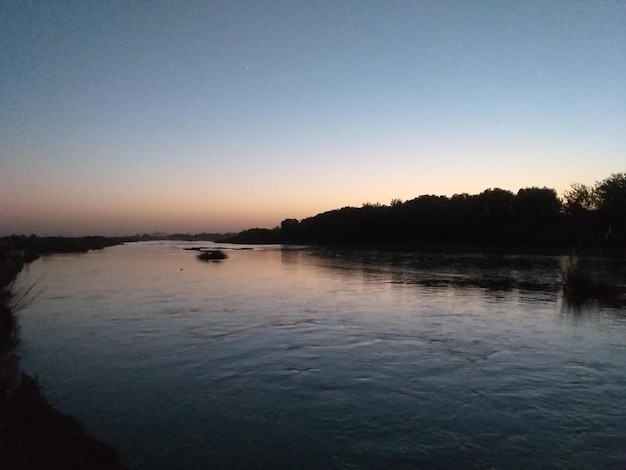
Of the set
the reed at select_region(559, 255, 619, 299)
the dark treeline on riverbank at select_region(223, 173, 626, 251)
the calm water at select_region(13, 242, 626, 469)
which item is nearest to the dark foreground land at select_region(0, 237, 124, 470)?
the calm water at select_region(13, 242, 626, 469)

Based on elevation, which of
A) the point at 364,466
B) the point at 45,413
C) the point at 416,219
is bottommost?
the point at 364,466

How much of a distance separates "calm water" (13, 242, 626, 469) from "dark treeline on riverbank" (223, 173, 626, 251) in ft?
176

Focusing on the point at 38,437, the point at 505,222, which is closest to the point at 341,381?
the point at 38,437

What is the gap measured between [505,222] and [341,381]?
81536 millimetres

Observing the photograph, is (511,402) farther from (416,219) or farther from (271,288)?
(416,219)

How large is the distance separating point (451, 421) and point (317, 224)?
126201mm

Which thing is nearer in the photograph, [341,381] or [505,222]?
[341,381]

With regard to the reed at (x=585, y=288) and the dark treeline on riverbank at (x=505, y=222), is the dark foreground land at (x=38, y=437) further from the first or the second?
the dark treeline on riverbank at (x=505, y=222)

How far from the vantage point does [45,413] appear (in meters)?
7.53

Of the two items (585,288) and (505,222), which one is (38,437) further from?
(505,222)

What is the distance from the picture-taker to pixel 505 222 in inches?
3307

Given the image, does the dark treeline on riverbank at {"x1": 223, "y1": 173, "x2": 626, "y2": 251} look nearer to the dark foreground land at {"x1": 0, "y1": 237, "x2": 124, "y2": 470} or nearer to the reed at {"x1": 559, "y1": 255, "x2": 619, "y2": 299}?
the reed at {"x1": 559, "y1": 255, "x2": 619, "y2": 299}

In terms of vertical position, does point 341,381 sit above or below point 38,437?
below

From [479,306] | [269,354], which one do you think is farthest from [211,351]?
[479,306]
